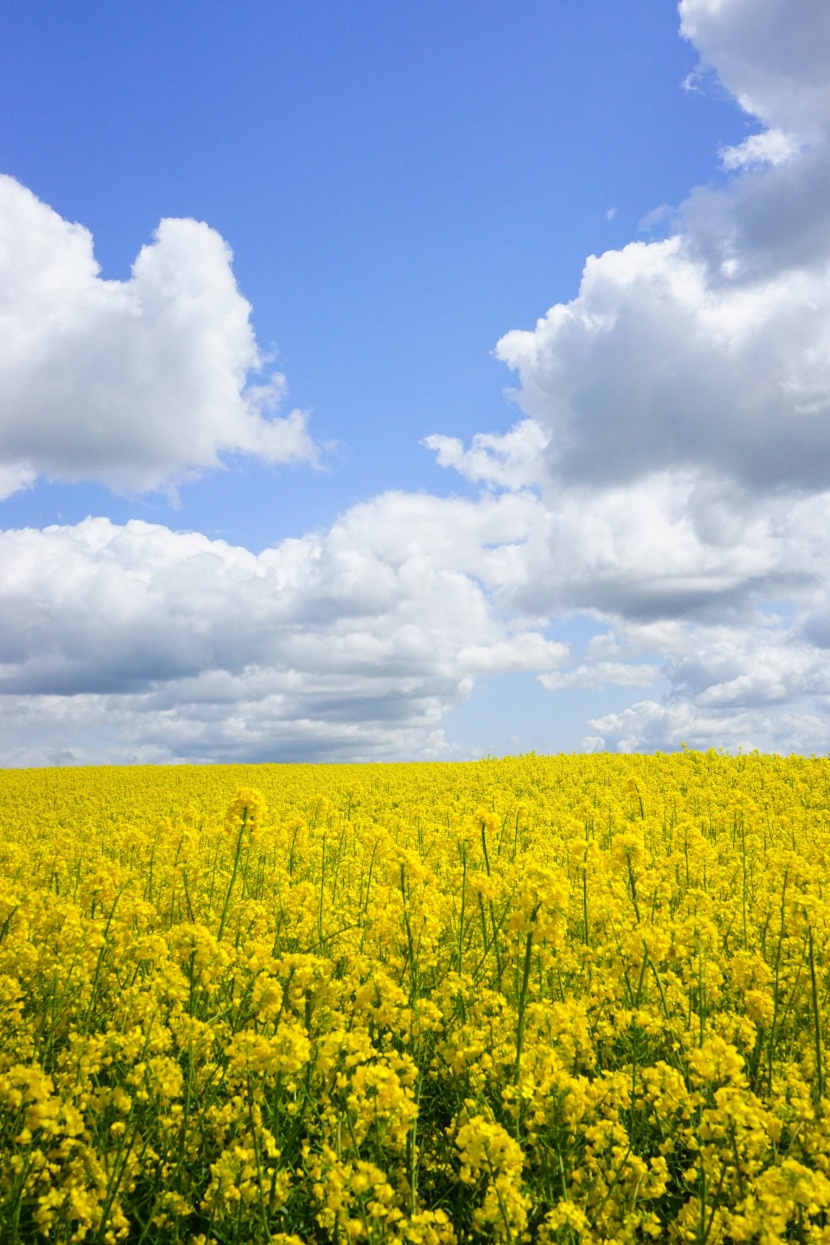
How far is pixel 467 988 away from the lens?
16.9ft

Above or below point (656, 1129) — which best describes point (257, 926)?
above

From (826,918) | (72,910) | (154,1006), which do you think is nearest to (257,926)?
(72,910)

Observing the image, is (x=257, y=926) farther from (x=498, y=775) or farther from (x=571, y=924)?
(x=498, y=775)

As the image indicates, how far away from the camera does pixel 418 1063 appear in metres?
4.62

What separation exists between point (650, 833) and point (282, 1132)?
344 inches

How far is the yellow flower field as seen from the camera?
3.18 meters

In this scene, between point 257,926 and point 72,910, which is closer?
point 72,910

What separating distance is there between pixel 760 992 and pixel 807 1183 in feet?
8.47

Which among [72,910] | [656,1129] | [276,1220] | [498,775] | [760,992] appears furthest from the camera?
[498,775]

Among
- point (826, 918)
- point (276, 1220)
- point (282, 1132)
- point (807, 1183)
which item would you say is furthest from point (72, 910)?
point (826, 918)

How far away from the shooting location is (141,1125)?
395 cm

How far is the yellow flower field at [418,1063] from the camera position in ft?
10.4

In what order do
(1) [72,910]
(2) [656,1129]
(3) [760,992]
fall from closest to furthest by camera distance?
1. (2) [656,1129]
2. (3) [760,992]
3. (1) [72,910]

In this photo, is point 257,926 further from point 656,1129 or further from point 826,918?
point 826,918
